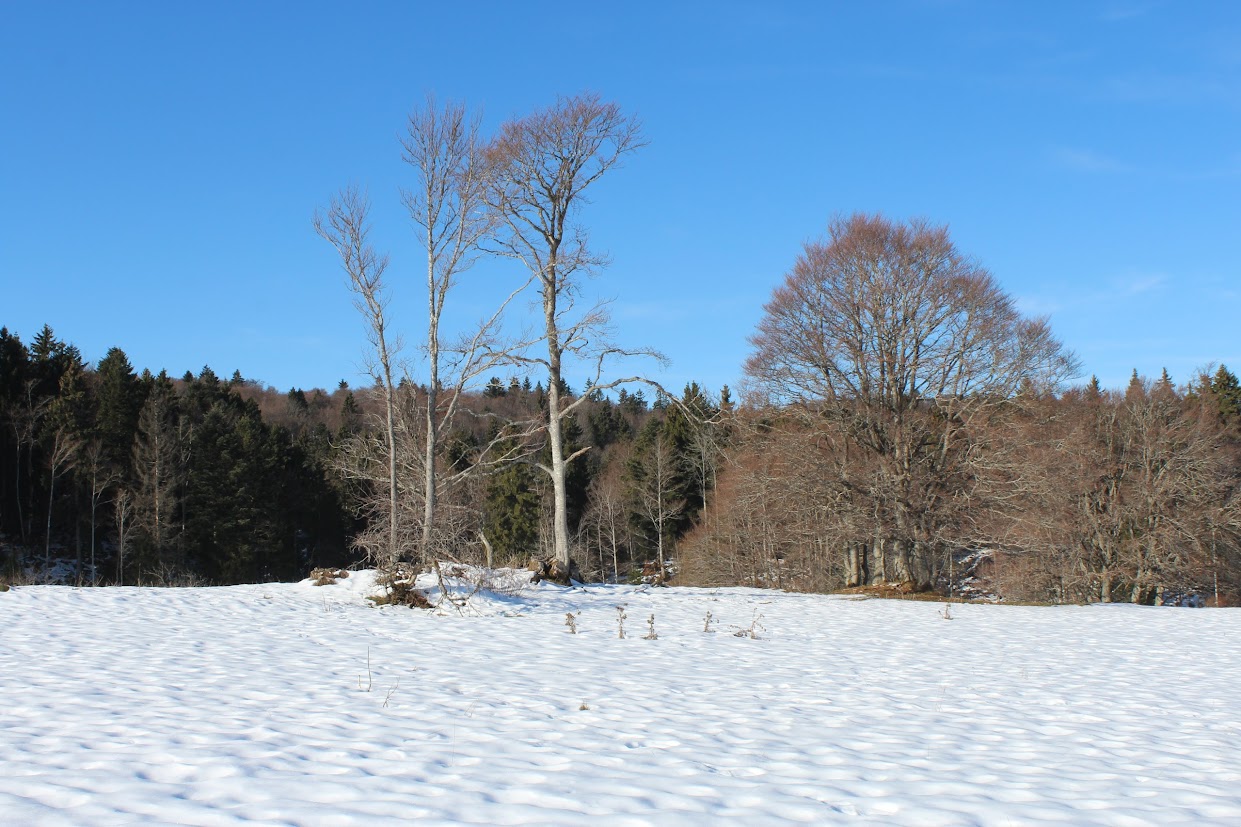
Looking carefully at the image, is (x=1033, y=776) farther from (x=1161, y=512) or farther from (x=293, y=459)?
(x=293, y=459)

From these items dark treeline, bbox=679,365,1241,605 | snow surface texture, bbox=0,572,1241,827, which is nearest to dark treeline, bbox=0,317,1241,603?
dark treeline, bbox=679,365,1241,605

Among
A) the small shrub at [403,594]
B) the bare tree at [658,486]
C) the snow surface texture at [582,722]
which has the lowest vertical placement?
the snow surface texture at [582,722]

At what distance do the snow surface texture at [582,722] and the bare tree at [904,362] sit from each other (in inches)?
267

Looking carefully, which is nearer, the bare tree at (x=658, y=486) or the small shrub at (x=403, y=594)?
the small shrub at (x=403, y=594)

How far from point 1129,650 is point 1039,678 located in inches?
129

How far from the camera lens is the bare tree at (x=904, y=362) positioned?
19.8 meters

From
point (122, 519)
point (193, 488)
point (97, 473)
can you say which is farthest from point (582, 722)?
point (97, 473)

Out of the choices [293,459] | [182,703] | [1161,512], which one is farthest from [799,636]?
[293,459]

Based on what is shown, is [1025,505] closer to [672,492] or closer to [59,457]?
[672,492]

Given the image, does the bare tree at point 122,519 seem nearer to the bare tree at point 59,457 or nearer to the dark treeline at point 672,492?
the dark treeline at point 672,492

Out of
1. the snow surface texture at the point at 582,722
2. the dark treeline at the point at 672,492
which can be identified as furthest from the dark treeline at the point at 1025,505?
the snow surface texture at the point at 582,722

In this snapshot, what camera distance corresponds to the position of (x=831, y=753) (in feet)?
19.7

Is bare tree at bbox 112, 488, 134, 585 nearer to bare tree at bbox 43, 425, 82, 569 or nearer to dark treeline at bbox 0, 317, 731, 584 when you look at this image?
dark treeline at bbox 0, 317, 731, 584

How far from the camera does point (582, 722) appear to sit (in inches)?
265
